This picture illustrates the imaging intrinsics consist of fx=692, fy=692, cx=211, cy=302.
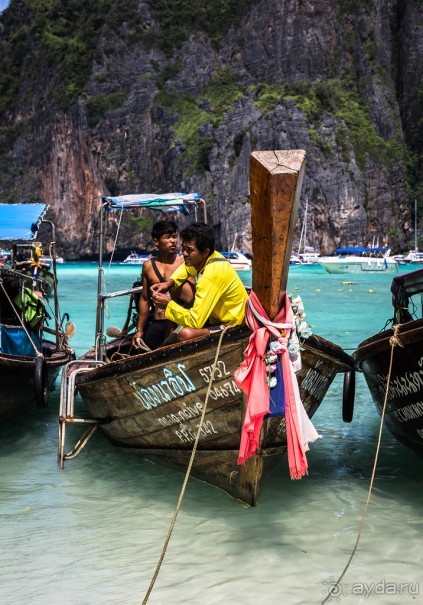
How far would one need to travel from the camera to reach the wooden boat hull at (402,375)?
501 cm

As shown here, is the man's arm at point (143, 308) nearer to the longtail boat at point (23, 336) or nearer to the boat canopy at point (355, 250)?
the longtail boat at point (23, 336)

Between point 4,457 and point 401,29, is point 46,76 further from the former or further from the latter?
point 4,457

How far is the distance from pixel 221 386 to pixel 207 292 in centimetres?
67

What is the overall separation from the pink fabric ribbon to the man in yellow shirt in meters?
0.56

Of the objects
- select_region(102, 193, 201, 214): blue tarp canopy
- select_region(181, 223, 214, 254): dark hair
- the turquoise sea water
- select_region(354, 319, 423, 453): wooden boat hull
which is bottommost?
the turquoise sea water

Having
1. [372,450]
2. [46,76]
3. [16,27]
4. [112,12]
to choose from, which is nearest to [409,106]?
[112,12]

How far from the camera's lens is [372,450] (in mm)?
7035

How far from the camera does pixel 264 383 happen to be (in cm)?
429

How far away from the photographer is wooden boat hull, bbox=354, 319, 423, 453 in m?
5.01

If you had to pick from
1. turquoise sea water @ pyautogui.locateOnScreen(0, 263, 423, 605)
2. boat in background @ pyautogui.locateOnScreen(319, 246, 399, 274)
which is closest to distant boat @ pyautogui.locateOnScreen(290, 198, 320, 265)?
boat in background @ pyautogui.locateOnScreen(319, 246, 399, 274)

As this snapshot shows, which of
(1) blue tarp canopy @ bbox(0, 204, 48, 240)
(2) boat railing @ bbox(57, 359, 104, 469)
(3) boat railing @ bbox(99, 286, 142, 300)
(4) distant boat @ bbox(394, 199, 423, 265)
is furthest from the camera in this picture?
(4) distant boat @ bbox(394, 199, 423, 265)

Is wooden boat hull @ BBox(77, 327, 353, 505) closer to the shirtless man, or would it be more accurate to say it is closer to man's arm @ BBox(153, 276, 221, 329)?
man's arm @ BBox(153, 276, 221, 329)

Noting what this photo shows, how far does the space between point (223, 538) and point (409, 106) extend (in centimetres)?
8507

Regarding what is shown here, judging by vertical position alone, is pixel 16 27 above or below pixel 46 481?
above
